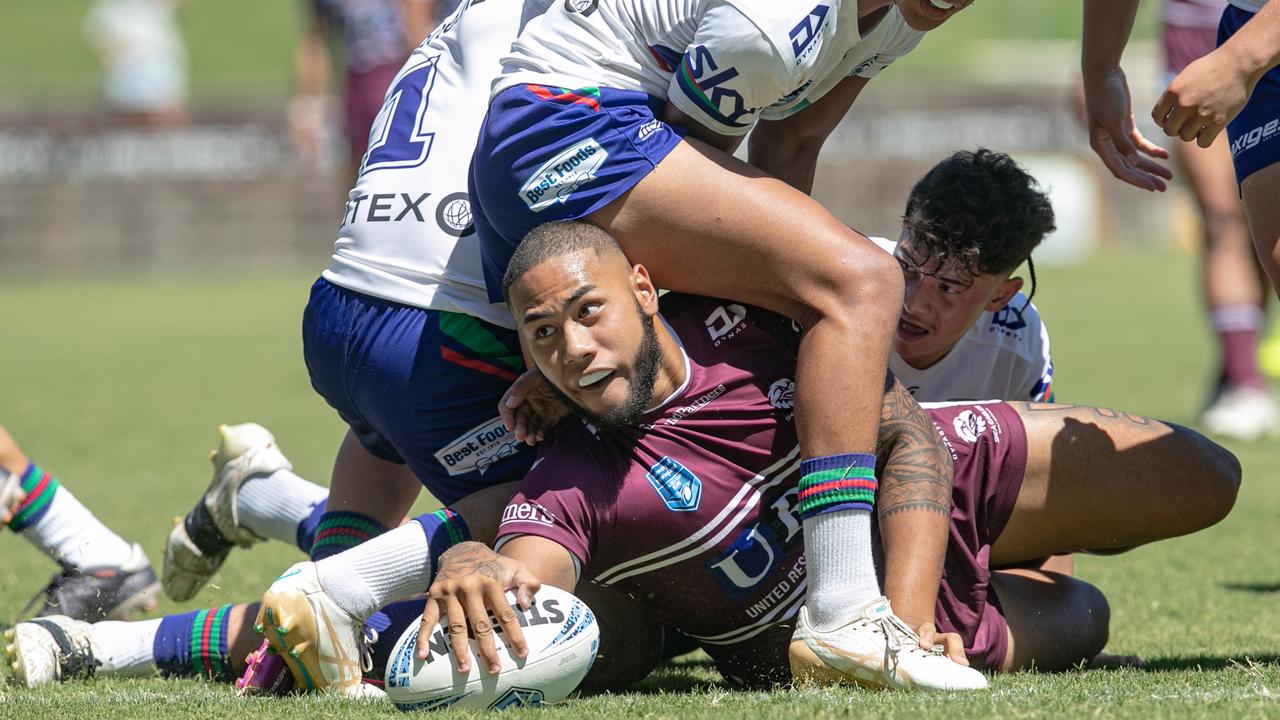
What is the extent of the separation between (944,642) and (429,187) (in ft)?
5.27

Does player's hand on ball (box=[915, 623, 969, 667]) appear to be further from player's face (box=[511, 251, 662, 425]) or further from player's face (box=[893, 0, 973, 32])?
player's face (box=[893, 0, 973, 32])

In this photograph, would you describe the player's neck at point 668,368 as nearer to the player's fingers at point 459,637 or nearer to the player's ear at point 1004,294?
the player's fingers at point 459,637

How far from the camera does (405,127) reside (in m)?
3.94

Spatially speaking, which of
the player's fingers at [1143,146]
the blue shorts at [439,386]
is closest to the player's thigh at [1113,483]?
the player's fingers at [1143,146]

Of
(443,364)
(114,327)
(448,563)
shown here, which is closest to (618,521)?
(448,563)

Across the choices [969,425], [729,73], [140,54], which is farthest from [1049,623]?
[140,54]

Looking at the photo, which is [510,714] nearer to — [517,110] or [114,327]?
[517,110]

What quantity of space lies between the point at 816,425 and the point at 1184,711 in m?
0.85

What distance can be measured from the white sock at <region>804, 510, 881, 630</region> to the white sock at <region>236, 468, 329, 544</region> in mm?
1774

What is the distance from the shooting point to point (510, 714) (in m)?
2.90

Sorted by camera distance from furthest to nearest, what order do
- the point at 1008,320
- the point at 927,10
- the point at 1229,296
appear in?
the point at 1229,296
the point at 1008,320
the point at 927,10

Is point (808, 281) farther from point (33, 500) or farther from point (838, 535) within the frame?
point (33, 500)

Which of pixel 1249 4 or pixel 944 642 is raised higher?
pixel 1249 4

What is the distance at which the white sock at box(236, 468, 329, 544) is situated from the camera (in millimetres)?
4363
